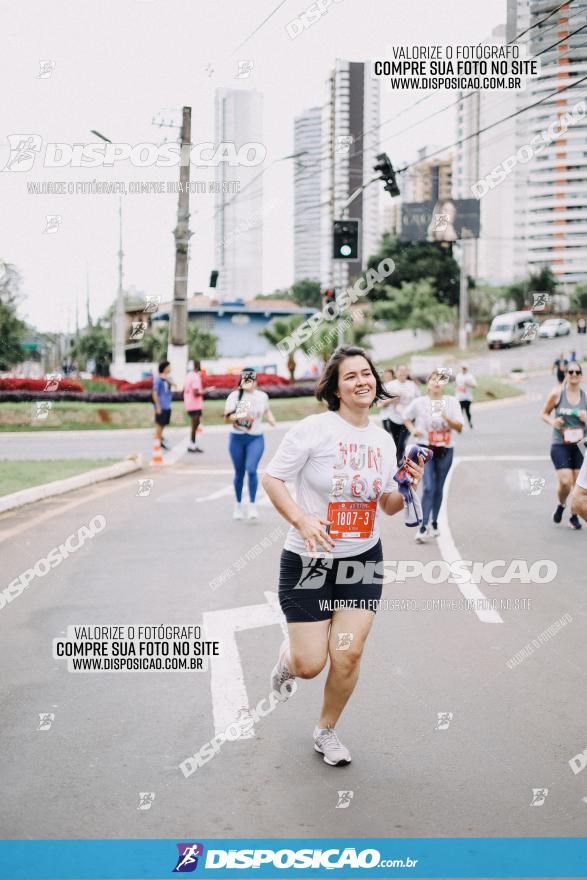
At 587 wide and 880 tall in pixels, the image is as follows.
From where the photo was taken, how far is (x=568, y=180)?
27.8 metres

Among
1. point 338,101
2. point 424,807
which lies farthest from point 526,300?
point 424,807

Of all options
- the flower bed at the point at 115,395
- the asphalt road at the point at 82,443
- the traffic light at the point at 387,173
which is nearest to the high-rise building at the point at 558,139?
the traffic light at the point at 387,173

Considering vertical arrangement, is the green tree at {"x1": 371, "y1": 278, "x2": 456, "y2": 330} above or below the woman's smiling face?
above

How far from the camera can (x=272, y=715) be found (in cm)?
517

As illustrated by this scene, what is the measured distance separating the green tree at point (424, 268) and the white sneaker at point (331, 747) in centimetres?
5939

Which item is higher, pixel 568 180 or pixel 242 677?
pixel 568 180

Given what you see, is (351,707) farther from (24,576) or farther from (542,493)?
(542,493)

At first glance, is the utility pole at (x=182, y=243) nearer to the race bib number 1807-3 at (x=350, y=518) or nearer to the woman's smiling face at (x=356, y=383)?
the woman's smiling face at (x=356, y=383)

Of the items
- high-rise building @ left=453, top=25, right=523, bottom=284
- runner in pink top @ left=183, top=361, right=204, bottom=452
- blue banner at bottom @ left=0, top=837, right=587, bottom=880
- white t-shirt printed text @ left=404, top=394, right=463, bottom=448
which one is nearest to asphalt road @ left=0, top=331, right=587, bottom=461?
runner in pink top @ left=183, top=361, right=204, bottom=452

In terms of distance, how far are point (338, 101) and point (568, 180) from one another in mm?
7073

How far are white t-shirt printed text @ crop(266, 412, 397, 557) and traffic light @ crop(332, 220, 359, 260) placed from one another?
13234 mm

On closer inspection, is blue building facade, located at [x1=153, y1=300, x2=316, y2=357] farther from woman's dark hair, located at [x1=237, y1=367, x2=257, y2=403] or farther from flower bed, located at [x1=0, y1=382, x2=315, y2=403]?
woman's dark hair, located at [x1=237, y1=367, x2=257, y2=403]

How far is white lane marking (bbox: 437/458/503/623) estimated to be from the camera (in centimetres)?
722

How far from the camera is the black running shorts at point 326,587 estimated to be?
4.41 metres
